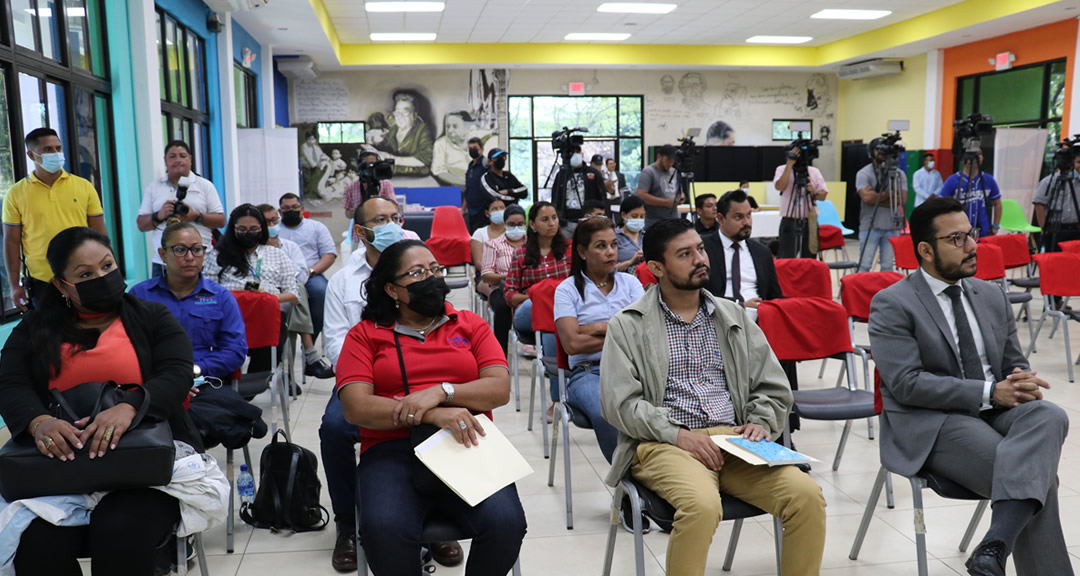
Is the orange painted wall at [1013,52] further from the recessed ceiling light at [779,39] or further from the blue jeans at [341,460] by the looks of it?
the blue jeans at [341,460]

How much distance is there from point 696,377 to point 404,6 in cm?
1002

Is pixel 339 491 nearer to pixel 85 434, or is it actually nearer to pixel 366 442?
pixel 366 442

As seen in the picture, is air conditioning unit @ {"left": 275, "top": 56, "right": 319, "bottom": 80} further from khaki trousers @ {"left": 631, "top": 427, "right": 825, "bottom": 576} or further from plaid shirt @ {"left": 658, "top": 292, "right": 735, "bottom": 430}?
khaki trousers @ {"left": 631, "top": 427, "right": 825, "bottom": 576}

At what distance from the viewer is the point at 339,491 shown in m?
2.86

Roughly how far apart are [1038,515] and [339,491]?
219 cm

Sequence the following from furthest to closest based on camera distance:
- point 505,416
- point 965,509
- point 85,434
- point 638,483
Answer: point 505,416 < point 965,509 < point 638,483 < point 85,434

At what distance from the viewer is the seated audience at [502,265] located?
5504 mm

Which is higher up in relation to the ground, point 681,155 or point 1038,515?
point 681,155

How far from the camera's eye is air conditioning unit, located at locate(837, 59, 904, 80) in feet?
47.7

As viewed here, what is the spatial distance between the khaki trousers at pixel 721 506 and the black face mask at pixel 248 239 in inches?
124

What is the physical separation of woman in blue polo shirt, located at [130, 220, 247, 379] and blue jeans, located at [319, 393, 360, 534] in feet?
2.24

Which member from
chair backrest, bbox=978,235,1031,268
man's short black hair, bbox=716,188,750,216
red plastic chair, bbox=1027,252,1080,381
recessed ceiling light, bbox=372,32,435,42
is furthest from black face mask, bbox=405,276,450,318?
recessed ceiling light, bbox=372,32,435,42

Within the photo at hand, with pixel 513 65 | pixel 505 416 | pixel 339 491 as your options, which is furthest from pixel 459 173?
pixel 339 491

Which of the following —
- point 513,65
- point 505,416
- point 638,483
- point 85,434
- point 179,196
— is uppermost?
point 513,65
